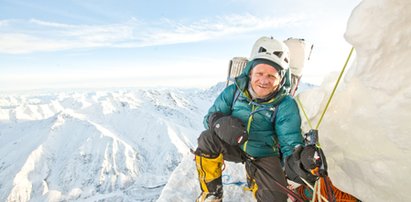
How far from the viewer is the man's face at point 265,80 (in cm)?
421

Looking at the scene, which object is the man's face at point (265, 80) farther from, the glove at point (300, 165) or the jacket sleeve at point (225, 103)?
the glove at point (300, 165)

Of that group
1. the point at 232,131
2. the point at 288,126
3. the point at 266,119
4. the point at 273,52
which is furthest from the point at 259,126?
the point at 273,52

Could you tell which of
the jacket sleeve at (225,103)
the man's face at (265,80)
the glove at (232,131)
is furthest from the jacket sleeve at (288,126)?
the jacket sleeve at (225,103)

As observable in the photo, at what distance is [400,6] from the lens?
2.73 metres

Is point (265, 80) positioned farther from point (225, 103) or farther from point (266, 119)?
point (225, 103)

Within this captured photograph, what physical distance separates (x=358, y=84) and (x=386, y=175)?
1181mm

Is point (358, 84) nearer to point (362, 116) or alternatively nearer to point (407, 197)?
point (362, 116)

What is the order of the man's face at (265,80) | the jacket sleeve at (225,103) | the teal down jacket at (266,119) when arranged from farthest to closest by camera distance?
the jacket sleeve at (225,103), the man's face at (265,80), the teal down jacket at (266,119)

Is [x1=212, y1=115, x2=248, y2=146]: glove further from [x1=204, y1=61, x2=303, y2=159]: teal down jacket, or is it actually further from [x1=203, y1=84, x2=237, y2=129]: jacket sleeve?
[x1=203, y1=84, x2=237, y2=129]: jacket sleeve

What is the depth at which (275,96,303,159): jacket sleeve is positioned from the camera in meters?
3.77

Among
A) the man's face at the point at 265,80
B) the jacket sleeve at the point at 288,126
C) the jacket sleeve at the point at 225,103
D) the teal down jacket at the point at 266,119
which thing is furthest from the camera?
the jacket sleeve at the point at 225,103

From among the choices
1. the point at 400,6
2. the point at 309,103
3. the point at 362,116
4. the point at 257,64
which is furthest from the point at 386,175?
the point at 257,64

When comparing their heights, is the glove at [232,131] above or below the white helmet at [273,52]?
below

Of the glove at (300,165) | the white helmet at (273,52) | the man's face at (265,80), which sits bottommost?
the glove at (300,165)
